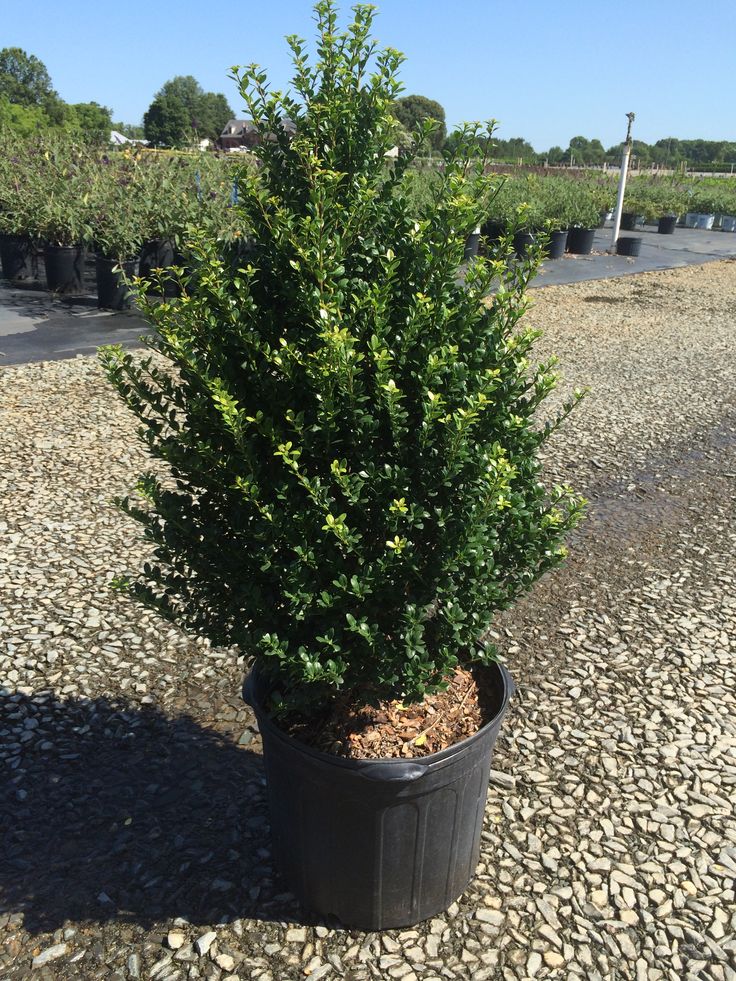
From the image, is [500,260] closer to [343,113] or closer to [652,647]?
[343,113]

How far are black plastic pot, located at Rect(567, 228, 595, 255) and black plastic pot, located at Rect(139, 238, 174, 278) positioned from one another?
1141 cm

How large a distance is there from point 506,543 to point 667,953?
143 cm

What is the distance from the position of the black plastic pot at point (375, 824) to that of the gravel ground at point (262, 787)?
12 centimetres

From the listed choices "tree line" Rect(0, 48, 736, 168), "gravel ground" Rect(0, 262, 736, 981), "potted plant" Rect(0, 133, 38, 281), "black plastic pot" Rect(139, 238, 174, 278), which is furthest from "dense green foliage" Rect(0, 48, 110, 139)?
"gravel ground" Rect(0, 262, 736, 981)

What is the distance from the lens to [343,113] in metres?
2.23

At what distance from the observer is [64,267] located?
37.2 ft

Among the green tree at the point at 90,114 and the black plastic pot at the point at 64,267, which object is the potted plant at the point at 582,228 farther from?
the green tree at the point at 90,114

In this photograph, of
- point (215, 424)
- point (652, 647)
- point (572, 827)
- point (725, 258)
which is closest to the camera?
point (215, 424)

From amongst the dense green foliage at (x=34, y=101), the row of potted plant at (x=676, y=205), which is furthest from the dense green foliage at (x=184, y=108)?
the row of potted plant at (x=676, y=205)

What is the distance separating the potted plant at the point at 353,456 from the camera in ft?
7.03

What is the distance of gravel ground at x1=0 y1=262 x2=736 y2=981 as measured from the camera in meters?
2.49

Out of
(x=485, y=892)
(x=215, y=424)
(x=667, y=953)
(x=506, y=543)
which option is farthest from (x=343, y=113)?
(x=667, y=953)

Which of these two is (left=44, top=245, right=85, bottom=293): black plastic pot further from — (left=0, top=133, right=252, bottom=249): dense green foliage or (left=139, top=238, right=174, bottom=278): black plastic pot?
(left=139, top=238, right=174, bottom=278): black plastic pot

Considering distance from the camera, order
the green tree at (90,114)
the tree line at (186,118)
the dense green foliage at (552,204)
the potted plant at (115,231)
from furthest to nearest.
→ 1. the green tree at (90,114)
2. the tree line at (186,118)
3. the dense green foliage at (552,204)
4. the potted plant at (115,231)
